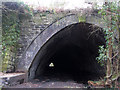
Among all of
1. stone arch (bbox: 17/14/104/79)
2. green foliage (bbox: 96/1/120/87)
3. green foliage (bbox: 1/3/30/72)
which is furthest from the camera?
stone arch (bbox: 17/14/104/79)

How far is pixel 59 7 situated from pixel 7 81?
13.0 feet

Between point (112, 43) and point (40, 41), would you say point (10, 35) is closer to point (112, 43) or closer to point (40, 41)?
point (40, 41)

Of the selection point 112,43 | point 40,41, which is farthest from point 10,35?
point 112,43

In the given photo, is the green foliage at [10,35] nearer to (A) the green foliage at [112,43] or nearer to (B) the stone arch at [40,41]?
(B) the stone arch at [40,41]

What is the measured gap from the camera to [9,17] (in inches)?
207

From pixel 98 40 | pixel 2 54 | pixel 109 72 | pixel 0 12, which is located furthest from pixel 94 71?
pixel 0 12

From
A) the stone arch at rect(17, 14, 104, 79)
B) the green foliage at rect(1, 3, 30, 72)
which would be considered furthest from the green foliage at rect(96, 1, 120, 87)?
the green foliage at rect(1, 3, 30, 72)

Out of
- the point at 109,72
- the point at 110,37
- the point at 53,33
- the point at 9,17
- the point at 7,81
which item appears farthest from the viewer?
the point at 53,33

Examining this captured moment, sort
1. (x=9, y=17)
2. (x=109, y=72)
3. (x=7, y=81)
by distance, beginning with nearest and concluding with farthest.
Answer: (x=7, y=81), (x=109, y=72), (x=9, y=17)

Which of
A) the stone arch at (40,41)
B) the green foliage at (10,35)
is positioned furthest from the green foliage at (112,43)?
the green foliage at (10,35)

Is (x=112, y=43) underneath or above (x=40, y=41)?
underneath

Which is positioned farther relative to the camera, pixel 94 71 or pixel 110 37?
pixel 94 71

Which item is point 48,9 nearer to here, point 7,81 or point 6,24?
point 6,24

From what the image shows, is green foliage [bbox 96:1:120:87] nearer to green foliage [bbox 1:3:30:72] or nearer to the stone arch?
the stone arch
